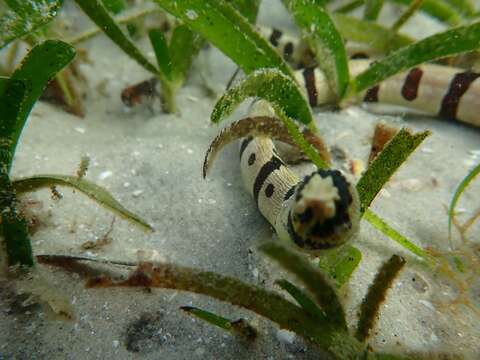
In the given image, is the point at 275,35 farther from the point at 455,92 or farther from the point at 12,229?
the point at 12,229

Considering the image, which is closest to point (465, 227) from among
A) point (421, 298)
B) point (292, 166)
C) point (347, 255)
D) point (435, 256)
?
point (435, 256)

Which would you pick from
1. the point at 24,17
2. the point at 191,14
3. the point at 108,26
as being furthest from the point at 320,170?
the point at 108,26

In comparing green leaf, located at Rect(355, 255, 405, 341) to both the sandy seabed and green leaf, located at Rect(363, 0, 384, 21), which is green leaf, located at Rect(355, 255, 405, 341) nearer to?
the sandy seabed

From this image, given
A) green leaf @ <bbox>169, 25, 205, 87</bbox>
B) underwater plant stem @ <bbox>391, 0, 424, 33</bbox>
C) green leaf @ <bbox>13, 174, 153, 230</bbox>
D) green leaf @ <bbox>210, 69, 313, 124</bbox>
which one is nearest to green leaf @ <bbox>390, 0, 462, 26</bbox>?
underwater plant stem @ <bbox>391, 0, 424, 33</bbox>

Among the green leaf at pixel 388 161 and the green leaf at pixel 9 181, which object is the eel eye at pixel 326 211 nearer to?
the green leaf at pixel 388 161

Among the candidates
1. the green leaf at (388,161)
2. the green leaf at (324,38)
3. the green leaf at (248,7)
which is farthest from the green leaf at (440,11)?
the green leaf at (388,161)
